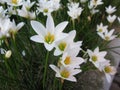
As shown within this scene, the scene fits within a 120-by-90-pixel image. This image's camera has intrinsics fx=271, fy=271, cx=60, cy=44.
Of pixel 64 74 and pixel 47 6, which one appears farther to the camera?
pixel 47 6

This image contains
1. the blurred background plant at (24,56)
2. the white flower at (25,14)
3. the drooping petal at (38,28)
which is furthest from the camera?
the white flower at (25,14)

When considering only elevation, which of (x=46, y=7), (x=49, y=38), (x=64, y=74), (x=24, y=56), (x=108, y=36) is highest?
(x=46, y=7)

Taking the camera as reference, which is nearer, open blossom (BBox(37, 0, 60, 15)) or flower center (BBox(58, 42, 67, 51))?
flower center (BBox(58, 42, 67, 51))

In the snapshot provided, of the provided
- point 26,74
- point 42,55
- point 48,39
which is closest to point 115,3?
point 42,55

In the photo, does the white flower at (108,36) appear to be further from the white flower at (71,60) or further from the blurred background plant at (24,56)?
the white flower at (71,60)

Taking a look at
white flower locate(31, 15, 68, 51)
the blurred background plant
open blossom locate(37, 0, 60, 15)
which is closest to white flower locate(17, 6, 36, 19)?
the blurred background plant

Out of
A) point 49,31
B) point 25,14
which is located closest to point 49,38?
point 49,31

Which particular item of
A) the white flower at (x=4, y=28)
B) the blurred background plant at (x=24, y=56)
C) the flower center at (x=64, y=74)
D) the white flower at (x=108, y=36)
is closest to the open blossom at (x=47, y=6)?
the blurred background plant at (x=24, y=56)

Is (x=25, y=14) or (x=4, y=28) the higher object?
(x=25, y=14)

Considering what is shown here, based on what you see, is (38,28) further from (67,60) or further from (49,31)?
(67,60)

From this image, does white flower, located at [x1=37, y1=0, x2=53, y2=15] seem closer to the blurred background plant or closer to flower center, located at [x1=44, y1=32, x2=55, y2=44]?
the blurred background plant

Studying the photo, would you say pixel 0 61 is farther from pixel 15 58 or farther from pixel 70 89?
pixel 70 89
